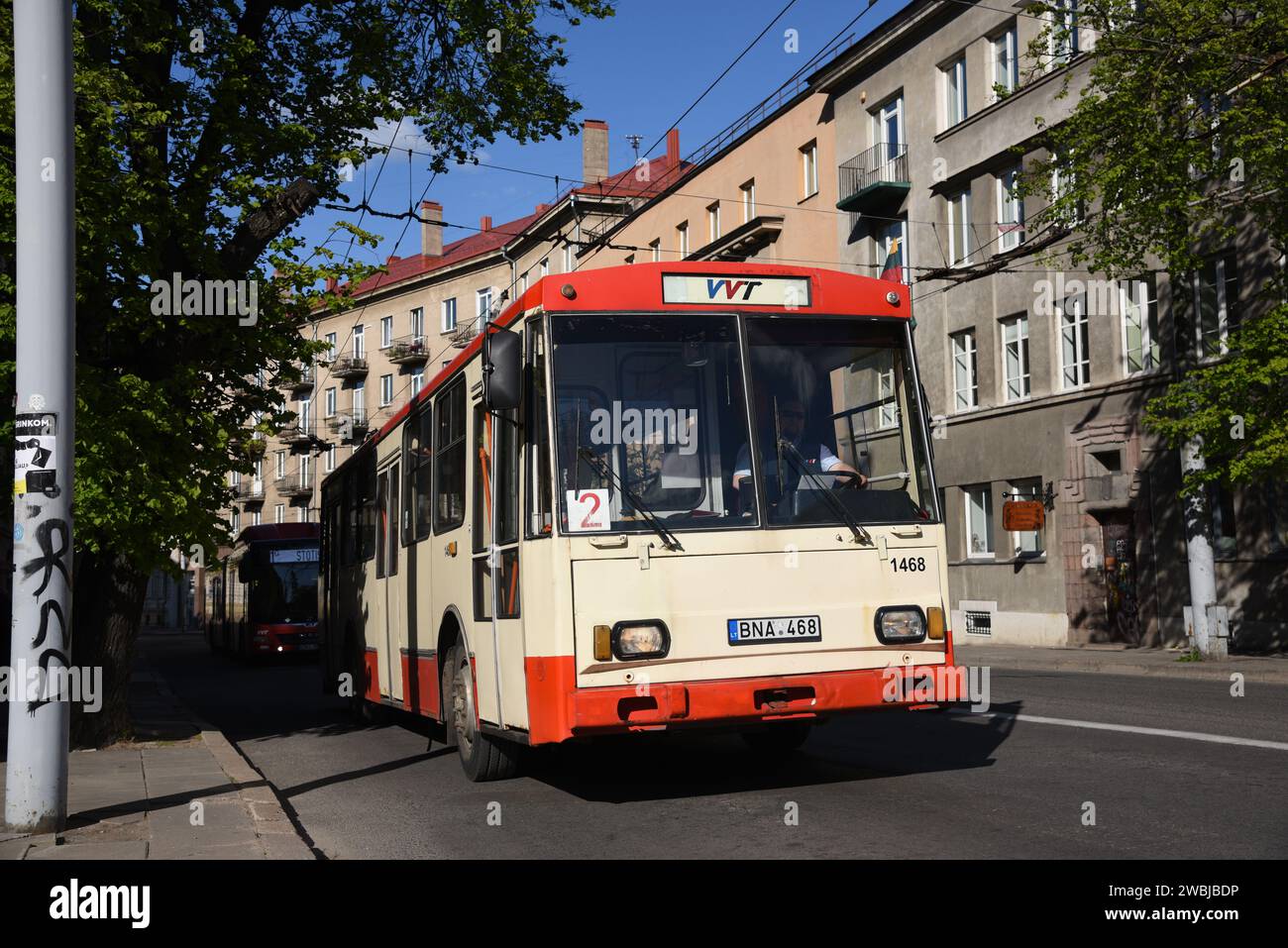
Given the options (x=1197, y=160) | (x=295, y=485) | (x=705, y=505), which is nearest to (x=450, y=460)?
(x=705, y=505)

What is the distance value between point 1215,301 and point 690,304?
64.3 feet

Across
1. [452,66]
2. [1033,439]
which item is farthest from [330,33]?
[1033,439]

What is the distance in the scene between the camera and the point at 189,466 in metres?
11.7

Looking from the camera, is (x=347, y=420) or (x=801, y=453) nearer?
(x=801, y=453)

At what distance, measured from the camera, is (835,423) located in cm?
852

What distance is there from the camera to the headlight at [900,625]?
8336 mm

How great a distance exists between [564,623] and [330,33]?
9.05 metres

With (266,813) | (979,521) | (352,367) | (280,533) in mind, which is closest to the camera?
(266,813)

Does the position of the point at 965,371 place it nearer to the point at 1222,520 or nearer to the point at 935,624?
the point at 1222,520

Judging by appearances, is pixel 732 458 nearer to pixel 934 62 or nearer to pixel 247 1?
pixel 247 1

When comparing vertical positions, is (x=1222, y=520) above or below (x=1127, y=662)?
above

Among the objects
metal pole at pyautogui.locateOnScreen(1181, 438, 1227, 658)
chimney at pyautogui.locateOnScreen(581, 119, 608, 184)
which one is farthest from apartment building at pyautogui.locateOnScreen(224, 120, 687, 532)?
metal pole at pyautogui.locateOnScreen(1181, 438, 1227, 658)

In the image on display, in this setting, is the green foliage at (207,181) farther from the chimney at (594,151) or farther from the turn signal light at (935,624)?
the chimney at (594,151)

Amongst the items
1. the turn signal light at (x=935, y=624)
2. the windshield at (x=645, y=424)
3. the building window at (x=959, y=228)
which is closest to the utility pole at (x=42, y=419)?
the windshield at (x=645, y=424)
